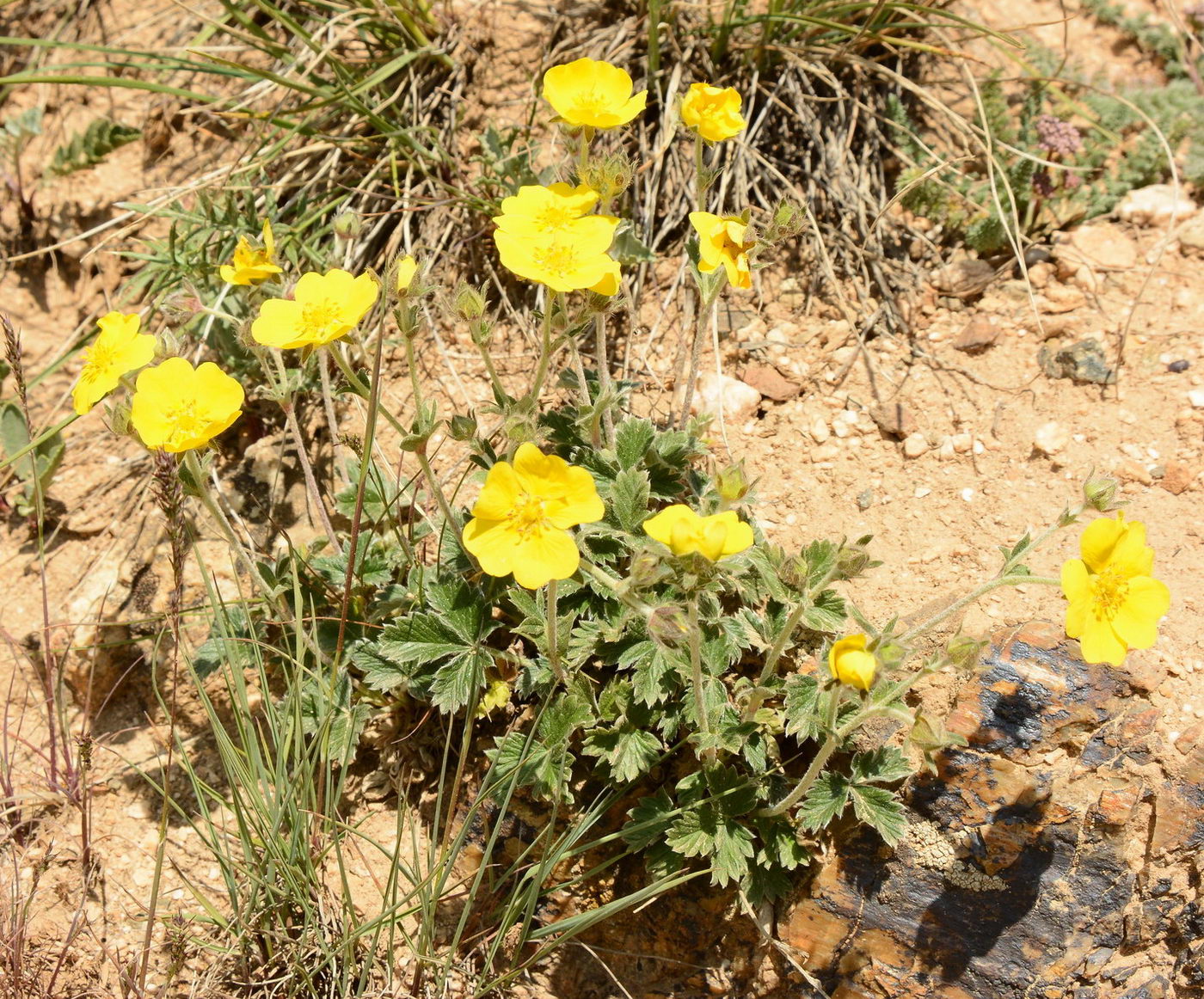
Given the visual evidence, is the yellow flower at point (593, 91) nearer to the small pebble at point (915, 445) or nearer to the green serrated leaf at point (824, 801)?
A: the small pebble at point (915, 445)

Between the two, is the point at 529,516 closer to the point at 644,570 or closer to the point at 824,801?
the point at 644,570

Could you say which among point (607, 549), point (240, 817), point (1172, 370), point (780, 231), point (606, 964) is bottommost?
point (606, 964)

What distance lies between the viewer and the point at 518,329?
388cm

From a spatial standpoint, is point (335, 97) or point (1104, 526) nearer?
point (1104, 526)

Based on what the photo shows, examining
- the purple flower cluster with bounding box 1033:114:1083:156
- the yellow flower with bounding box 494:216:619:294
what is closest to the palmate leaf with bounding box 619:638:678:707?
the yellow flower with bounding box 494:216:619:294

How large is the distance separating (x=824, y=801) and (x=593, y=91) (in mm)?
2029

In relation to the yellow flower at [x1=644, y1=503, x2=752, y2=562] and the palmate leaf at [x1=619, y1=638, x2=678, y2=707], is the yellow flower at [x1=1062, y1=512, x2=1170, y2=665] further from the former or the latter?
the palmate leaf at [x1=619, y1=638, x2=678, y2=707]

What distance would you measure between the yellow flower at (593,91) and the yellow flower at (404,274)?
58 cm

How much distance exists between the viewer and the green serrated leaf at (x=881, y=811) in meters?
2.44

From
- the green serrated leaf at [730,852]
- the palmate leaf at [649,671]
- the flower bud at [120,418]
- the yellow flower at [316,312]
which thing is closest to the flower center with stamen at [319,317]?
the yellow flower at [316,312]

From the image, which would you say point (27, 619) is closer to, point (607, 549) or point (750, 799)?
point (607, 549)

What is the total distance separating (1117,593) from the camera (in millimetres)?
2178

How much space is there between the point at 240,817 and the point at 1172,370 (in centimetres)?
325

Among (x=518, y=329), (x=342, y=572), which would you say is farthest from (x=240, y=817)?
(x=518, y=329)
